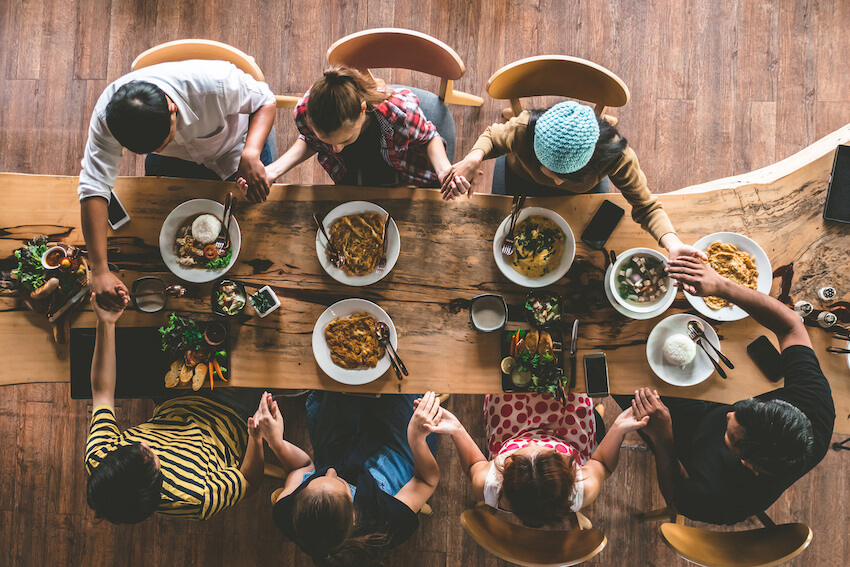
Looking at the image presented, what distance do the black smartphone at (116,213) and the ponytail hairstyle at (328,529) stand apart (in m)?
1.31

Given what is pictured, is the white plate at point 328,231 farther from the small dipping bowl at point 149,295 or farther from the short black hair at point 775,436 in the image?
the short black hair at point 775,436

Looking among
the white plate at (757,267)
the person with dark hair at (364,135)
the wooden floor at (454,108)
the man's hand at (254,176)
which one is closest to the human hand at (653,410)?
the white plate at (757,267)

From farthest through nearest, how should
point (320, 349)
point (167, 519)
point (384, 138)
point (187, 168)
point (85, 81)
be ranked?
1. point (85, 81)
2. point (167, 519)
3. point (187, 168)
4. point (384, 138)
5. point (320, 349)

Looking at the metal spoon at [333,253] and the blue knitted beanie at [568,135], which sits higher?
the blue knitted beanie at [568,135]

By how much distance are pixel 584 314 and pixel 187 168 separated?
1976mm

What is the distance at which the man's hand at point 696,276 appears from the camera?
1.79 m

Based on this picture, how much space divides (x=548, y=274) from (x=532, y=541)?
1.11 meters

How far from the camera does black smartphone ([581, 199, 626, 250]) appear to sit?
1965mm

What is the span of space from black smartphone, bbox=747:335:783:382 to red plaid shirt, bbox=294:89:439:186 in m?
1.50

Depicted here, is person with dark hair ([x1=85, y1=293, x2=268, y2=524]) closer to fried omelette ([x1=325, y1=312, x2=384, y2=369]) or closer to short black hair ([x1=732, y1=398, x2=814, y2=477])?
fried omelette ([x1=325, y1=312, x2=384, y2=369])

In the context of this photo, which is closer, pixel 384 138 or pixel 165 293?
pixel 165 293

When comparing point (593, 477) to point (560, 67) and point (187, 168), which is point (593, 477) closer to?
point (560, 67)

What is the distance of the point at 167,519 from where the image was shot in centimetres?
295

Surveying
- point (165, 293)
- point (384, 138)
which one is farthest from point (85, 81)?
point (384, 138)
